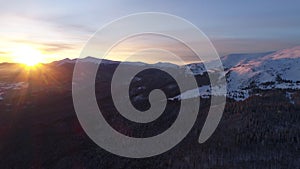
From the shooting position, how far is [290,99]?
161 ft

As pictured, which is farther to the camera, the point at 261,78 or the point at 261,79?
the point at 261,78

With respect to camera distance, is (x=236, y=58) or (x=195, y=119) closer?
(x=195, y=119)

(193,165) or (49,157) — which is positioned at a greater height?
(193,165)

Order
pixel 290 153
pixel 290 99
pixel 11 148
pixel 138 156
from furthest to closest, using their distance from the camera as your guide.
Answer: pixel 11 148 < pixel 290 99 < pixel 138 156 < pixel 290 153

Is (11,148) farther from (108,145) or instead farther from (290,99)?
(290,99)

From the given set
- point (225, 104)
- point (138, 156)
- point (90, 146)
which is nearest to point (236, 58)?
point (225, 104)

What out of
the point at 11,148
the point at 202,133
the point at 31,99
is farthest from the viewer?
the point at 31,99

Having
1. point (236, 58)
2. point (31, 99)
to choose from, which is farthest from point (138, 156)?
point (31, 99)

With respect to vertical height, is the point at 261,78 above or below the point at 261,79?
above

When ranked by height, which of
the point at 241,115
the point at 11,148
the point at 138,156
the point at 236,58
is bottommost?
the point at 11,148

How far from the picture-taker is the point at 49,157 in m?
51.8

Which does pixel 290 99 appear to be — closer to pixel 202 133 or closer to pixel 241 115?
pixel 241 115

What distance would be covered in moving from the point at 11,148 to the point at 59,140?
8.45 meters

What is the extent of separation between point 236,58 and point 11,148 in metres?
88.8
